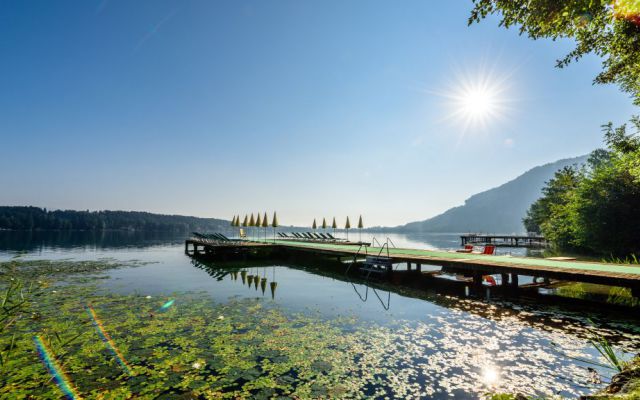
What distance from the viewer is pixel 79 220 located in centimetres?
13388

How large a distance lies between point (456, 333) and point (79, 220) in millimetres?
167925

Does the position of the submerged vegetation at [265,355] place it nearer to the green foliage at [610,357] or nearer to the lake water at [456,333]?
the lake water at [456,333]

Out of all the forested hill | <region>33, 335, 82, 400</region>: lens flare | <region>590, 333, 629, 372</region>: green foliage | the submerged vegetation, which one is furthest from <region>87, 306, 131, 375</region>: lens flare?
the forested hill

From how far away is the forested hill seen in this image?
119213 mm

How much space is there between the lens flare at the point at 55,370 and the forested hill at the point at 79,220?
152746 millimetres

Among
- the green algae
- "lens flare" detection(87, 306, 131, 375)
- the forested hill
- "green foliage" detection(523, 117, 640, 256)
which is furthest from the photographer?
the forested hill

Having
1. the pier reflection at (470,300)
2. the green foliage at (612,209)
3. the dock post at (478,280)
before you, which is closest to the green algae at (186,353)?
the pier reflection at (470,300)

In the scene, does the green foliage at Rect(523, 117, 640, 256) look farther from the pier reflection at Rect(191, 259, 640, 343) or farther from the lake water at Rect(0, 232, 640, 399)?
the lake water at Rect(0, 232, 640, 399)

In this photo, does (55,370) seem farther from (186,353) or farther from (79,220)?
(79,220)

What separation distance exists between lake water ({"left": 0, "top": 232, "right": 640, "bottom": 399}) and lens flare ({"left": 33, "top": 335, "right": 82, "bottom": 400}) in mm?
4864

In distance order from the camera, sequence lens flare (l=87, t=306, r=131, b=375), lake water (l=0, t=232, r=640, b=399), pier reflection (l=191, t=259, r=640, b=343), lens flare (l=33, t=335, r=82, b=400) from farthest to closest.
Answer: pier reflection (l=191, t=259, r=640, b=343), lens flare (l=87, t=306, r=131, b=375), lake water (l=0, t=232, r=640, b=399), lens flare (l=33, t=335, r=82, b=400)

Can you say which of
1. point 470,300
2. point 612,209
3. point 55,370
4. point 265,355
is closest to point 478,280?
point 470,300

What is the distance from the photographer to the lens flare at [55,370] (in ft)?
16.2

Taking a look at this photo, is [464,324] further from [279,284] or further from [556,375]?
[279,284]
